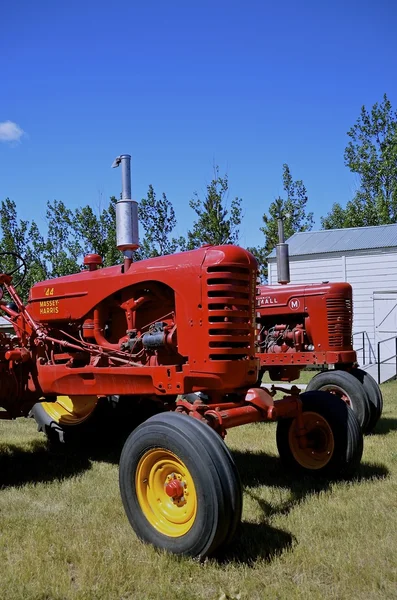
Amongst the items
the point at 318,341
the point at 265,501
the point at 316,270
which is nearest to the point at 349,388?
the point at 318,341

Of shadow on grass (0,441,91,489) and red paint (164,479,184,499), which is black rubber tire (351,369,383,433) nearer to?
shadow on grass (0,441,91,489)

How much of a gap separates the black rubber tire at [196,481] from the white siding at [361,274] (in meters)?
13.3

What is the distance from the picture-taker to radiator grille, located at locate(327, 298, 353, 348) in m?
7.34

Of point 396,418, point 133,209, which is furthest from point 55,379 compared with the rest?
point 396,418

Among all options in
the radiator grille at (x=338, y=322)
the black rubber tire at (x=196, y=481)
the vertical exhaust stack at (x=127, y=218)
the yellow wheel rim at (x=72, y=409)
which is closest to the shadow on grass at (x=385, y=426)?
the radiator grille at (x=338, y=322)

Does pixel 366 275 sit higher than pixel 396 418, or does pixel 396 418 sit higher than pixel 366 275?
pixel 366 275

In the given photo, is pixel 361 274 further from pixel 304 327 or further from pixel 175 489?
pixel 175 489

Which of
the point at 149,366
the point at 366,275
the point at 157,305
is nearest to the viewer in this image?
the point at 149,366

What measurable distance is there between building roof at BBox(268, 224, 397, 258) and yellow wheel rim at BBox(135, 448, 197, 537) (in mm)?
14252

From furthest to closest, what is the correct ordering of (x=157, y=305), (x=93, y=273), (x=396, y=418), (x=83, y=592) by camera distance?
(x=396, y=418) → (x=93, y=273) → (x=157, y=305) → (x=83, y=592)

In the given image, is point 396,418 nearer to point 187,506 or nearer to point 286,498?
point 286,498

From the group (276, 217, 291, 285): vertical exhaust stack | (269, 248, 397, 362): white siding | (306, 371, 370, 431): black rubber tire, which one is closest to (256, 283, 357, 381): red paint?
(306, 371, 370, 431): black rubber tire

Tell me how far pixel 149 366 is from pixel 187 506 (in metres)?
1.10

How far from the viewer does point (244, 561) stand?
10.8ft
